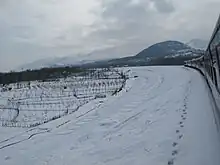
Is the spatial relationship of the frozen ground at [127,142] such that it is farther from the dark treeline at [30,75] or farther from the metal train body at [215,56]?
the dark treeline at [30,75]

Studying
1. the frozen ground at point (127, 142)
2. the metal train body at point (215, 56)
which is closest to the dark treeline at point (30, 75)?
the metal train body at point (215, 56)

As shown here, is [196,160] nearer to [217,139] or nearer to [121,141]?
[217,139]

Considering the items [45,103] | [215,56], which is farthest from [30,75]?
[215,56]

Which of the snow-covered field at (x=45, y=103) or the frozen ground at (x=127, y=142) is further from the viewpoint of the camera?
the snow-covered field at (x=45, y=103)

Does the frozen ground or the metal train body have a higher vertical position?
the metal train body

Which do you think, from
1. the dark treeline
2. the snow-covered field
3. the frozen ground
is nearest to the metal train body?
the frozen ground

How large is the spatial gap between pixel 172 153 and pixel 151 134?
1.93m

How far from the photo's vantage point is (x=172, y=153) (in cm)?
593

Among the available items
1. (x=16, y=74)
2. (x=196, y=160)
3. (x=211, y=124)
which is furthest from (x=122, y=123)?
(x=16, y=74)

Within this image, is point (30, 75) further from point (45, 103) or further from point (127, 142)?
point (127, 142)

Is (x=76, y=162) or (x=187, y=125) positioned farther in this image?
(x=187, y=125)

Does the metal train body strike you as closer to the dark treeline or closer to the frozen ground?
the frozen ground

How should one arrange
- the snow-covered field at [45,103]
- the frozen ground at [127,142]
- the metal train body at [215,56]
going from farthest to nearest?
the snow-covered field at [45,103], the metal train body at [215,56], the frozen ground at [127,142]

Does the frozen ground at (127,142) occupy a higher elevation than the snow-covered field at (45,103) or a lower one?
higher
